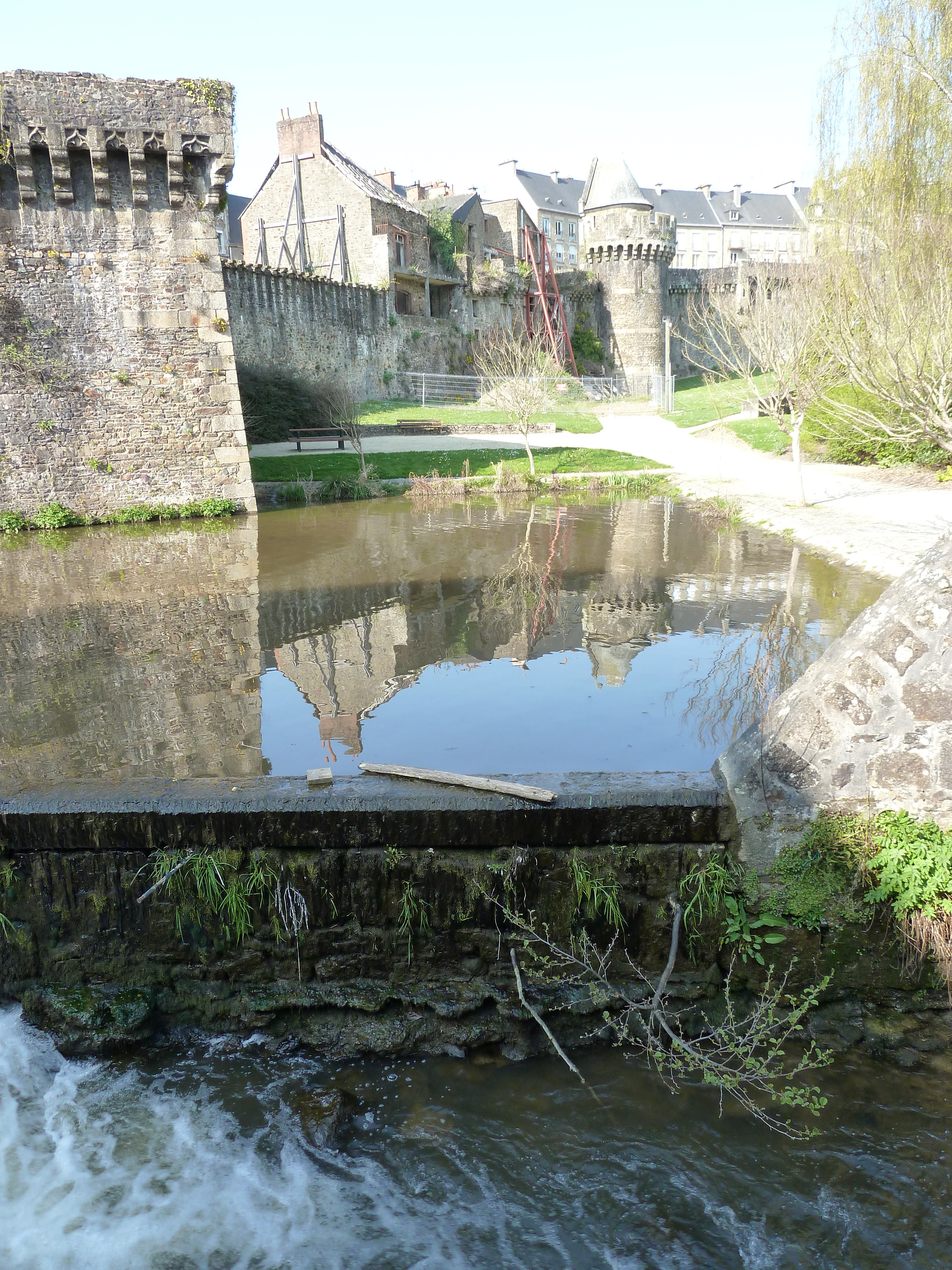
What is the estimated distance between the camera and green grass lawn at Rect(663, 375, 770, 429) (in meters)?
30.7

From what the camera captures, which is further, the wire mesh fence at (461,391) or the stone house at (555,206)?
the stone house at (555,206)

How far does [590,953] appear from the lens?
4.29 m

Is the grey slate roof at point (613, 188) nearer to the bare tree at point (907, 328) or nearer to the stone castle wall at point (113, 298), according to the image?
the stone castle wall at point (113, 298)

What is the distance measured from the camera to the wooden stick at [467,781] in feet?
13.9

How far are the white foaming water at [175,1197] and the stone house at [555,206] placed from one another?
58.9m

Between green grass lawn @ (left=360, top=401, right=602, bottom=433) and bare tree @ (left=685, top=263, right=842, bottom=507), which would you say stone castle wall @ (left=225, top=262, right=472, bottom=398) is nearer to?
green grass lawn @ (left=360, top=401, right=602, bottom=433)

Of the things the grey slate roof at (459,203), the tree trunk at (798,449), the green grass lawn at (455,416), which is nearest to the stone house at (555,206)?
the grey slate roof at (459,203)

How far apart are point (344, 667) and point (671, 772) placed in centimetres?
327

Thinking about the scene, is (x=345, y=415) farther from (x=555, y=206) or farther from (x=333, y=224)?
(x=555, y=206)

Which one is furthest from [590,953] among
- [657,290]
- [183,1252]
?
[657,290]

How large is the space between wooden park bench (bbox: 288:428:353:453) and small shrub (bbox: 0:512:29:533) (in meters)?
9.07

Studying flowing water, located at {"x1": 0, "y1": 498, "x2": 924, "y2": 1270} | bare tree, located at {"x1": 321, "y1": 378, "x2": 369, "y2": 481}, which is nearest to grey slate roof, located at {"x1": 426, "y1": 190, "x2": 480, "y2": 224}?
bare tree, located at {"x1": 321, "y1": 378, "x2": 369, "y2": 481}

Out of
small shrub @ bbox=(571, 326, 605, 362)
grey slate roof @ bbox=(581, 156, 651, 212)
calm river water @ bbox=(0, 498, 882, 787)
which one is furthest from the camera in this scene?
small shrub @ bbox=(571, 326, 605, 362)

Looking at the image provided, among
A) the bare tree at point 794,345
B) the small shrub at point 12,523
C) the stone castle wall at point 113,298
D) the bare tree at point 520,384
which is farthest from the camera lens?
the bare tree at point 520,384
